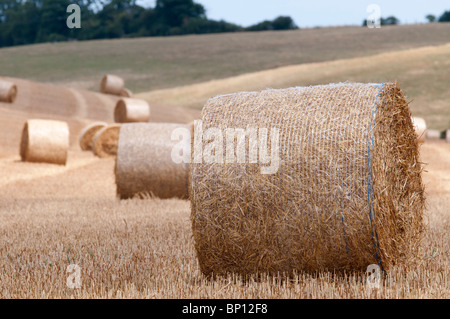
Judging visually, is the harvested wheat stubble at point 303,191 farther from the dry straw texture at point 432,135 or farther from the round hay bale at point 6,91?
the dry straw texture at point 432,135

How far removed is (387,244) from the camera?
14.4 feet

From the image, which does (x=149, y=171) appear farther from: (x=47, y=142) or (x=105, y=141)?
(x=105, y=141)

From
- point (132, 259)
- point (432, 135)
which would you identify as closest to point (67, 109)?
point (432, 135)

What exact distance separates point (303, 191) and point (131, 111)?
1749 centimetres

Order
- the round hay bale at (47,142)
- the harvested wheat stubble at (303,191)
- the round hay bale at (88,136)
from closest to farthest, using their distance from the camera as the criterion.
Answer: the harvested wheat stubble at (303,191), the round hay bale at (47,142), the round hay bale at (88,136)

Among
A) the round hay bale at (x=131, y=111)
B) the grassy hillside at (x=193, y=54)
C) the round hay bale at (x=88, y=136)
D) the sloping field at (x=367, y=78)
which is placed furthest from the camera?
the grassy hillside at (x=193, y=54)

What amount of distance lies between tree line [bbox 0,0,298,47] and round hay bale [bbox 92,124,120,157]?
52.5m

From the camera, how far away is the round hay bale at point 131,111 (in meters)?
21.1

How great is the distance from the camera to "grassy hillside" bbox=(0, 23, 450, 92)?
46938 millimetres

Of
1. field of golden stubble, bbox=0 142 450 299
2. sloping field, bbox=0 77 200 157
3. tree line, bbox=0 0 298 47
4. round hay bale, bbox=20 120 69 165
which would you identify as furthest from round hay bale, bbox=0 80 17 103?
tree line, bbox=0 0 298 47

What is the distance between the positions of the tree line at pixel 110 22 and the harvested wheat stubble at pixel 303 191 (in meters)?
64.2

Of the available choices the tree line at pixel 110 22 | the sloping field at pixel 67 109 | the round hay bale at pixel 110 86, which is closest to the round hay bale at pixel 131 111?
the sloping field at pixel 67 109

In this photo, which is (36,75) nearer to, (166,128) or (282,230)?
(166,128)

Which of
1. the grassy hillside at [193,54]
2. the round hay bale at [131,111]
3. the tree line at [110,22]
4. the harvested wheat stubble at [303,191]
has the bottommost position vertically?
the round hay bale at [131,111]
